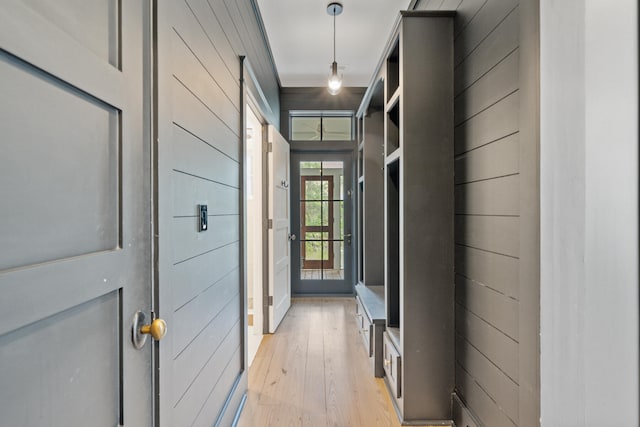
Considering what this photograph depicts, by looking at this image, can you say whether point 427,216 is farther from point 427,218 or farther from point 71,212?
point 71,212

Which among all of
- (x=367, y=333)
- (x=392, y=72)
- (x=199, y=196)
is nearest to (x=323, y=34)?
(x=392, y=72)

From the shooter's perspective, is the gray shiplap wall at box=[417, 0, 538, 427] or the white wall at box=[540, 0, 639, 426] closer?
the white wall at box=[540, 0, 639, 426]

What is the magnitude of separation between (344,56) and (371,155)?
3.67 feet

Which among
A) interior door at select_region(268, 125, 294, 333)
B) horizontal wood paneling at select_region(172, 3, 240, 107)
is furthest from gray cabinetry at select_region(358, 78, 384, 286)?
horizontal wood paneling at select_region(172, 3, 240, 107)

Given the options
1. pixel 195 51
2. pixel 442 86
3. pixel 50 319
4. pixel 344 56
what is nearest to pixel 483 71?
pixel 442 86

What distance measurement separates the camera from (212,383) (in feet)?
5.15

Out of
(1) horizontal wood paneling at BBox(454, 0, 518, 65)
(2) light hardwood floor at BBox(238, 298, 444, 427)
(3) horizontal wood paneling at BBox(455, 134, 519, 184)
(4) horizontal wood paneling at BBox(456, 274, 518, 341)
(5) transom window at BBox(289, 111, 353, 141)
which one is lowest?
(2) light hardwood floor at BBox(238, 298, 444, 427)

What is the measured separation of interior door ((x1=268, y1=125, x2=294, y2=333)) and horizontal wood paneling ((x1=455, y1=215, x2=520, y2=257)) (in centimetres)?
191

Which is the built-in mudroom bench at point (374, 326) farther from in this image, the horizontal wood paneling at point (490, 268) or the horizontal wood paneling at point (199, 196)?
the horizontal wood paneling at point (199, 196)

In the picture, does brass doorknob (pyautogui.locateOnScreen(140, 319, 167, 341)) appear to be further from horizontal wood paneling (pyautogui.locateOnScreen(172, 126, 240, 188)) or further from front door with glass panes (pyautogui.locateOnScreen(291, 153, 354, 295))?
front door with glass panes (pyautogui.locateOnScreen(291, 153, 354, 295))

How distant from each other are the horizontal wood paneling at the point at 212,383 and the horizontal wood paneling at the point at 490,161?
1539 millimetres

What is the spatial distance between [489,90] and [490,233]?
2.12ft

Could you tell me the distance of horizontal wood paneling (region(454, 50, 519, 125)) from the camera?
4.35 ft

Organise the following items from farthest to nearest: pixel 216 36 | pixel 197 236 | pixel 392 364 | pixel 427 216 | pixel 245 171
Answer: pixel 245 171 → pixel 392 364 → pixel 427 216 → pixel 216 36 → pixel 197 236
